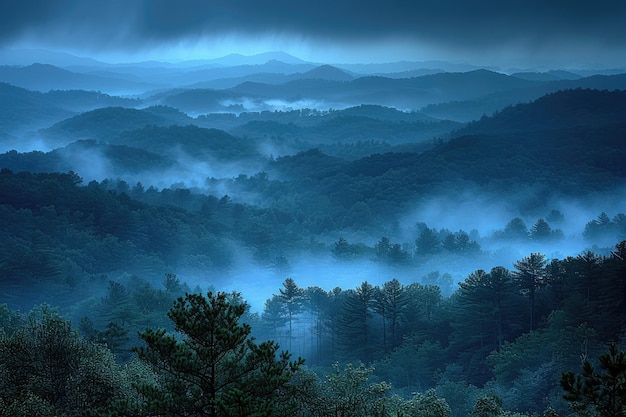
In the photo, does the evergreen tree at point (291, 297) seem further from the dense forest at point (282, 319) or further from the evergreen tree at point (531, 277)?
the evergreen tree at point (531, 277)

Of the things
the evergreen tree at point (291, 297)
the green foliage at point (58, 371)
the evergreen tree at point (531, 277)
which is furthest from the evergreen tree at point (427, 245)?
the green foliage at point (58, 371)

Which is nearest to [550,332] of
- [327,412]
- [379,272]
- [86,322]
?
[327,412]

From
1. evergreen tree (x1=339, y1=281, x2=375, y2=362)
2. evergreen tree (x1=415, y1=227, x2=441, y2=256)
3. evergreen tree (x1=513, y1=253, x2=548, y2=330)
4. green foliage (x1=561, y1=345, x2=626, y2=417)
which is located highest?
evergreen tree (x1=415, y1=227, x2=441, y2=256)

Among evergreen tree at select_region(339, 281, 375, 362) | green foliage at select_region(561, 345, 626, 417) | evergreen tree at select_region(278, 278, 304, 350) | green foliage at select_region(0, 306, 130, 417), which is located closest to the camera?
green foliage at select_region(561, 345, 626, 417)

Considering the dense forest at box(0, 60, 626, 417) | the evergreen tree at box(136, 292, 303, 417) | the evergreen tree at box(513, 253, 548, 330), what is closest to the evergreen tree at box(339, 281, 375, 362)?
the dense forest at box(0, 60, 626, 417)

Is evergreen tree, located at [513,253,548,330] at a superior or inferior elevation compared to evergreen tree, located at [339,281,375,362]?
superior

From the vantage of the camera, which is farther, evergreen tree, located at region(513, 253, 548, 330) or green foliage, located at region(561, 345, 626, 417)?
evergreen tree, located at region(513, 253, 548, 330)

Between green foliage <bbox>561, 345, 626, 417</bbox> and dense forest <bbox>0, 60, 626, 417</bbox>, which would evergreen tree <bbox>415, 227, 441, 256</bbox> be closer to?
dense forest <bbox>0, 60, 626, 417</bbox>

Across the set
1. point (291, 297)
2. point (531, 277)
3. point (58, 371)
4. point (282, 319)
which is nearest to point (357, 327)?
point (291, 297)

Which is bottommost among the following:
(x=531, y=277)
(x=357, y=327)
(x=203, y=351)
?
(x=203, y=351)

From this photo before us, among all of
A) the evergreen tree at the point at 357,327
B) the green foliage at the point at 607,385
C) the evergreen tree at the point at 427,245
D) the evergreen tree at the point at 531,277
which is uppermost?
the evergreen tree at the point at 427,245

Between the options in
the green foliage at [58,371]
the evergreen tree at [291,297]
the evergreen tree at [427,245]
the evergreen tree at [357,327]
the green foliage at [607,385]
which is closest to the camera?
the green foliage at [607,385]

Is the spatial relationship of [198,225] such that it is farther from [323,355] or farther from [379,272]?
[323,355]

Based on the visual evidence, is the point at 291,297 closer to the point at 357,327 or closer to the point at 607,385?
the point at 357,327
